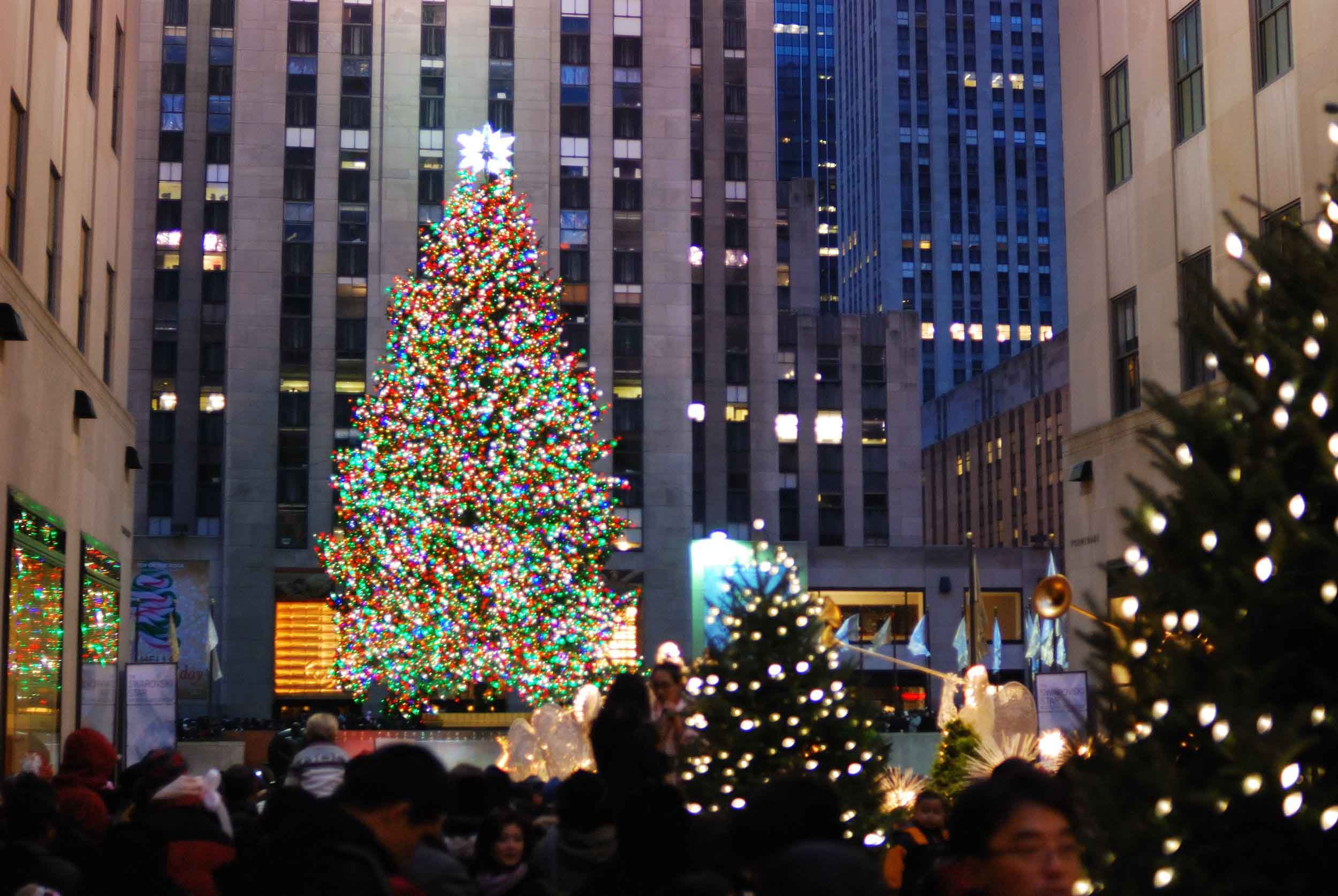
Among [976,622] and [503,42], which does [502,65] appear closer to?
[503,42]

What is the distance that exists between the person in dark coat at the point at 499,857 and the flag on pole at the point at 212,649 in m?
35.8

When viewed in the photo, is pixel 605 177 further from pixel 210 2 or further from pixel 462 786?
pixel 462 786

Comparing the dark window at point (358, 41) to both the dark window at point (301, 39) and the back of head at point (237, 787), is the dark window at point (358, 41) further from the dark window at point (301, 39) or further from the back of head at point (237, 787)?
the back of head at point (237, 787)

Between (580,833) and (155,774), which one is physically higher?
(155,774)

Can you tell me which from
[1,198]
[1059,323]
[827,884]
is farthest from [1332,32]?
[1059,323]

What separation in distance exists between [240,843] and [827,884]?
3764 millimetres

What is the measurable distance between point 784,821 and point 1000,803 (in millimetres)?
730

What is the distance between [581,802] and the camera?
6641 millimetres

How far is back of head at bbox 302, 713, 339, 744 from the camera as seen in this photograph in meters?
9.75

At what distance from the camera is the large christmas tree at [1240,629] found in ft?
12.0

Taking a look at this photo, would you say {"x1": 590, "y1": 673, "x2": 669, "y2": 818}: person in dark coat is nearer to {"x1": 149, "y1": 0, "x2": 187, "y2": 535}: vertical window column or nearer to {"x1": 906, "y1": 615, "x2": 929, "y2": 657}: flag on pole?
{"x1": 906, "y1": 615, "x2": 929, "y2": 657}: flag on pole

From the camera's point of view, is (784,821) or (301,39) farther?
(301,39)

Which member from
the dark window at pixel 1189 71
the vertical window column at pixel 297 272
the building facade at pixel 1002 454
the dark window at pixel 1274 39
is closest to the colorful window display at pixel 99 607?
the dark window at pixel 1189 71

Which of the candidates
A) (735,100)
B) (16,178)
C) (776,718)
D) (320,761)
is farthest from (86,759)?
(735,100)
